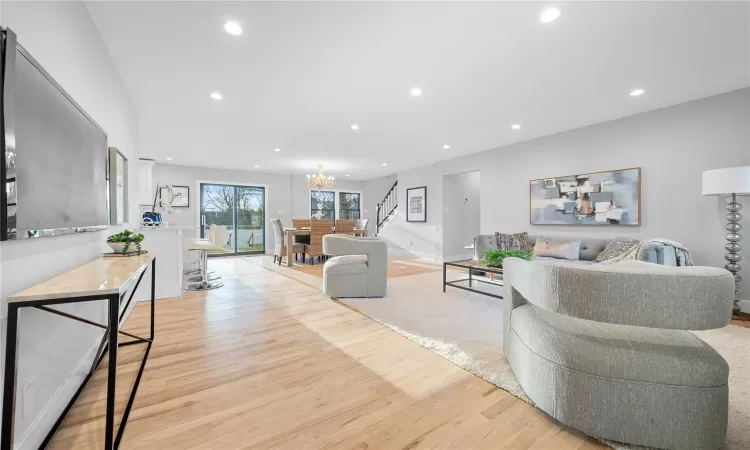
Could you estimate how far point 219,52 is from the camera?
8.46ft

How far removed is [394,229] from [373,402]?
7.48 metres

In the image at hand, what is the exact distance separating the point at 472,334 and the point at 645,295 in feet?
5.14

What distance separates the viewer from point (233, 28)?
2.25m

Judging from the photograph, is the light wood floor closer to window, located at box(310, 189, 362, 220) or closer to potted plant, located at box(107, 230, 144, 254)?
potted plant, located at box(107, 230, 144, 254)

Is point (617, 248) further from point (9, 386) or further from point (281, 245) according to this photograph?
point (281, 245)

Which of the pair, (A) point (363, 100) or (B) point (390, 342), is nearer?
(B) point (390, 342)

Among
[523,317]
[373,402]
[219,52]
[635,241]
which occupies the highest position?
[219,52]

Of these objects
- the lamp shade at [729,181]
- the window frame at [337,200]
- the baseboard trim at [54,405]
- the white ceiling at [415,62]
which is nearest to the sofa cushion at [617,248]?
the lamp shade at [729,181]

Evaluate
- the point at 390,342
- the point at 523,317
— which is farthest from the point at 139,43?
the point at 523,317

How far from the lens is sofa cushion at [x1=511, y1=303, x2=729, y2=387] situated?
1.22 m

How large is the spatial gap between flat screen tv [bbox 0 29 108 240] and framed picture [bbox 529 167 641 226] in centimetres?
580

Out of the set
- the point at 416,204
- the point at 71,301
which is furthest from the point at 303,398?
the point at 416,204

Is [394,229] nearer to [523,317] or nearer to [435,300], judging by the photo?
[435,300]

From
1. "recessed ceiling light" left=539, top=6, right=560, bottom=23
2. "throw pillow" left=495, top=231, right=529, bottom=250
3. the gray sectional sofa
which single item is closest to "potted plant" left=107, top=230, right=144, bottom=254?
"recessed ceiling light" left=539, top=6, right=560, bottom=23
